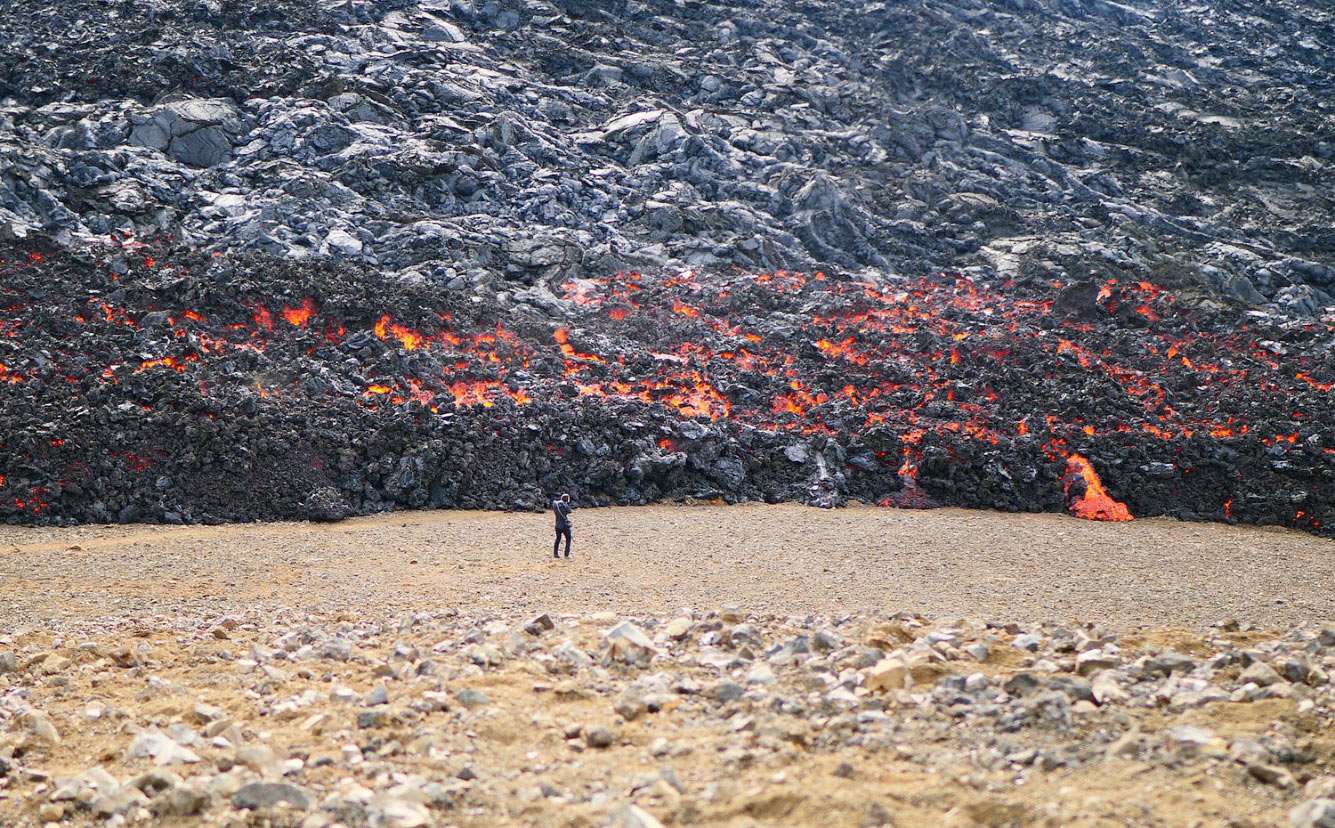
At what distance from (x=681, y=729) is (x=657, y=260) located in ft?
107

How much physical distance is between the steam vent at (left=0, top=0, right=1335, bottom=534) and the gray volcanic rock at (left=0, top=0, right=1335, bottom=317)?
225 mm

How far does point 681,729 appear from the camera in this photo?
684cm

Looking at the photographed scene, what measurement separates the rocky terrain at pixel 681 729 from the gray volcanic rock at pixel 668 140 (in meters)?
26.4

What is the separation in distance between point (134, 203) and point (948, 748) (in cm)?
3669

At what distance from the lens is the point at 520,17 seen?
174 feet

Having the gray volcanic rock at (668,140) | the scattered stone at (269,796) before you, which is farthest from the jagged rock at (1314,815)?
the gray volcanic rock at (668,140)

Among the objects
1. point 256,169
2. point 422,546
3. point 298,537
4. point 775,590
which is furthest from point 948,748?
point 256,169

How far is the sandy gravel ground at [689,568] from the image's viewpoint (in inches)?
516

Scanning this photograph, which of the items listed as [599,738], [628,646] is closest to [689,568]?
[628,646]

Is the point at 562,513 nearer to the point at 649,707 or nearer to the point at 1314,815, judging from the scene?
the point at 649,707

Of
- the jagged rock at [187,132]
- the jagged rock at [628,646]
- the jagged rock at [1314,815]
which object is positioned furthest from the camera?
the jagged rock at [187,132]

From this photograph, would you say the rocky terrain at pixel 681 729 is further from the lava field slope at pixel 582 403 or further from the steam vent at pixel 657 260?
the steam vent at pixel 657 260

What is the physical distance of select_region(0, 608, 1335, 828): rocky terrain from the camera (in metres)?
5.54

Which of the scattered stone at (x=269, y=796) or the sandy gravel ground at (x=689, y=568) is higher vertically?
the scattered stone at (x=269, y=796)
